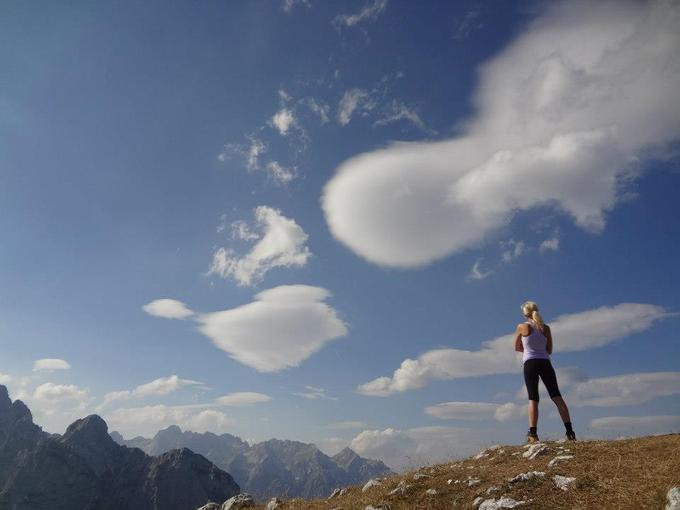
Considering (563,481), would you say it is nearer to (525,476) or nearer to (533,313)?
(525,476)

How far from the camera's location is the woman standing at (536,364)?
12.9 m

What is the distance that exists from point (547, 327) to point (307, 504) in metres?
9.02

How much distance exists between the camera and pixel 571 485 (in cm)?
868

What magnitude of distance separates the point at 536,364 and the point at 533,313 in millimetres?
1513

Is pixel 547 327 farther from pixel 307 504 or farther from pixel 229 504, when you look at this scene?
pixel 229 504

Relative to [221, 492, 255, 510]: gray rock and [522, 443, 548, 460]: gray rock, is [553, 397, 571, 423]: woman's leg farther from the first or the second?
[221, 492, 255, 510]: gray rock

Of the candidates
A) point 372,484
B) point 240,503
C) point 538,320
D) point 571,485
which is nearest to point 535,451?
point 571,485

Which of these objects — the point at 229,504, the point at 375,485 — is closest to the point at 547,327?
the point at 375,485

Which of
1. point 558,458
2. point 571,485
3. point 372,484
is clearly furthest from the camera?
point 372,484

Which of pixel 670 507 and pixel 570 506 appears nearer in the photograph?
pixel 670 507

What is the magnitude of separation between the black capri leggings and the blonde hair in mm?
1037

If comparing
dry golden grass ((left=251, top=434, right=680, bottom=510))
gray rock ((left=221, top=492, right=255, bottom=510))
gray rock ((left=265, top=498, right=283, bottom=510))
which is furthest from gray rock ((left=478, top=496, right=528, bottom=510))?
gray rock ((left=221, top=492, right=255, bottom=510))

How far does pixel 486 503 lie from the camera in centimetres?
873

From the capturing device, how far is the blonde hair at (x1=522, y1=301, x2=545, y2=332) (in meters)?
12.9
